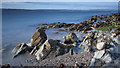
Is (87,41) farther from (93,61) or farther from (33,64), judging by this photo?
(33,64)

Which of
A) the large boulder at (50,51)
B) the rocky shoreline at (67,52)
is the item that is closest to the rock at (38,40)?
the rocky shoreline at (67,52)

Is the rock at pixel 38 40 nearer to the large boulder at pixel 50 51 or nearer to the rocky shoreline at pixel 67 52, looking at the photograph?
the rocky shoreline at pixel 67 52

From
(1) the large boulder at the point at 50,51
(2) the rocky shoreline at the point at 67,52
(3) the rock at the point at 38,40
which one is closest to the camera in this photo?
(2) the rocky shoreline at the point at 67,52

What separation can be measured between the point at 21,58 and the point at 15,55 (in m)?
1.06

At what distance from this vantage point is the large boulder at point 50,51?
13.3 m

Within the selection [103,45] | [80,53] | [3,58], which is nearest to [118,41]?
[103,45]

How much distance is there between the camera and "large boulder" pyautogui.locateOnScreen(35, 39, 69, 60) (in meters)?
13.3

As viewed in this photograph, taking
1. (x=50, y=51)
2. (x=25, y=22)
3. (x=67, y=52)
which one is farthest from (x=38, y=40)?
(x=25, y=22)

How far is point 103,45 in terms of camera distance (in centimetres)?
1384

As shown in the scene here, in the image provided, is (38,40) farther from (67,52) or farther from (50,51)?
(67,52)

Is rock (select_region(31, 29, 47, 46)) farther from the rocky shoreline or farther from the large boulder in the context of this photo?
the large boulder

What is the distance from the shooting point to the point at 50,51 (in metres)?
13.8

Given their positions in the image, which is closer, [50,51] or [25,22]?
[50,51]

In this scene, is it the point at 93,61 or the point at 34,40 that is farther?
the point at 34,40
